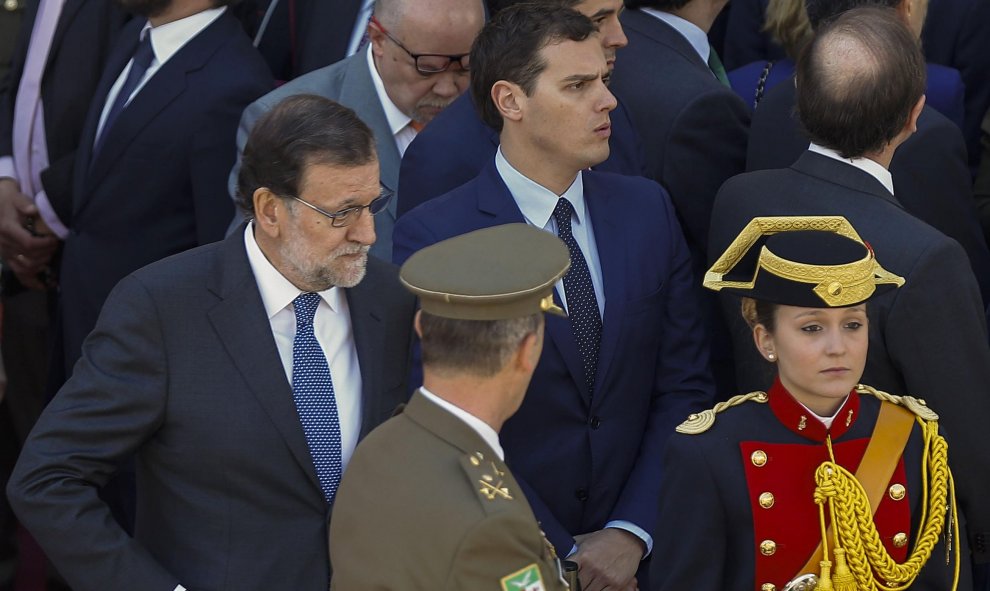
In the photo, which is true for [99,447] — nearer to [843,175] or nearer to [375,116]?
[375,116]

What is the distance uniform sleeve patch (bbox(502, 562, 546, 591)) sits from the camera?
113 inches

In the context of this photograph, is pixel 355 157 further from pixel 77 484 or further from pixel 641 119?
pixel 641 119

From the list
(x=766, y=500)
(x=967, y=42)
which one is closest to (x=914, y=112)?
(x=766, y=500)

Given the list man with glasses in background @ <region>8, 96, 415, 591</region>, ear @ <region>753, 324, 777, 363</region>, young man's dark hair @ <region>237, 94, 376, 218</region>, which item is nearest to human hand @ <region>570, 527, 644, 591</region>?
man with glasses in background @ <region>8, 96, 415, 591</region>

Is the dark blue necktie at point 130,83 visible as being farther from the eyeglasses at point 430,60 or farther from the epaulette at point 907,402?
the epaulette at point 907,402

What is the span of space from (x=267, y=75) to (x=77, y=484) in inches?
84.3

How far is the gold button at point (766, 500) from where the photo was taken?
11.5 feet

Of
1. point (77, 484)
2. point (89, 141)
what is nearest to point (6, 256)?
point (89, 141)

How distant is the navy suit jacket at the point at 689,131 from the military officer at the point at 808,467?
1216 mm

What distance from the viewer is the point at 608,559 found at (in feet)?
13.7

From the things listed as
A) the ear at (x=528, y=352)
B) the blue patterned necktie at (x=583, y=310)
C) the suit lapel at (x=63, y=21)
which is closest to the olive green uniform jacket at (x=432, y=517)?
the ear at (x=528, y=352)

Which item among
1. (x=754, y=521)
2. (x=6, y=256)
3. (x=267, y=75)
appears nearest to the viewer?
(x=754, y=521)

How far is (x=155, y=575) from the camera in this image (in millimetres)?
3635

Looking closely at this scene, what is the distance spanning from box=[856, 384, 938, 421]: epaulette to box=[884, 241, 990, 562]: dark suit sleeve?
156mm
